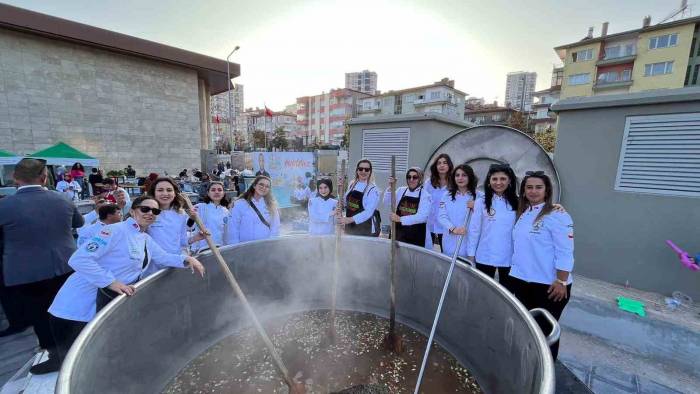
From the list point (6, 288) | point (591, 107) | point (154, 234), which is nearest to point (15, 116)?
point (6, 288)

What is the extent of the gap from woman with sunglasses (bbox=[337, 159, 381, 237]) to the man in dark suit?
300cm

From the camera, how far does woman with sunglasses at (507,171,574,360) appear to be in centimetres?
227

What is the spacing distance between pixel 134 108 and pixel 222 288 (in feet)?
60.2

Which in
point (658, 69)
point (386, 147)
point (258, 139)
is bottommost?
point (386, 147)

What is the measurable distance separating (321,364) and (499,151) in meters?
4.83

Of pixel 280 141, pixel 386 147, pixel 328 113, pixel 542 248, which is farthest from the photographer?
pixel 328 113

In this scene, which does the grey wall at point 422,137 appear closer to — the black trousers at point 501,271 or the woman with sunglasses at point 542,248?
the black trousers at point 501,271

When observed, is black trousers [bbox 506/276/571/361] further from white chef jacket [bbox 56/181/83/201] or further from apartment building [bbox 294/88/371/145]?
apartment building [bbox 294/88/371/145]

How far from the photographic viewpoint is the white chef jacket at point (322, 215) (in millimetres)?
3918

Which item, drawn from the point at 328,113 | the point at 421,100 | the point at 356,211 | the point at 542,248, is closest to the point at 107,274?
the point at 356,211

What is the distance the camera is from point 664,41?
25.8 m

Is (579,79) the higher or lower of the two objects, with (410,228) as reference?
higher

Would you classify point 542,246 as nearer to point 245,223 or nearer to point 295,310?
point 295,310

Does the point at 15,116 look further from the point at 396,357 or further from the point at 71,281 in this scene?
the point at 396,357
